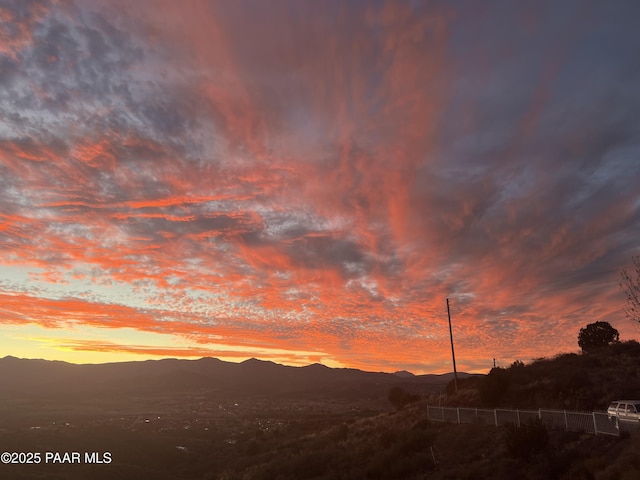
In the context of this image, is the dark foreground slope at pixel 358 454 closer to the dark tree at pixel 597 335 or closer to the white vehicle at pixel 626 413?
the white vehicle at pixel 626 413

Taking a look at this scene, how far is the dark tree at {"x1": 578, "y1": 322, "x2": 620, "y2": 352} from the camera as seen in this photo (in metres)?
58.3

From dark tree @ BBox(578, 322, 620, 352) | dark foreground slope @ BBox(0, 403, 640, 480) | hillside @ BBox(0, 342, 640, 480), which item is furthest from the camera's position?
dark tree @ BBox(578, 322, 620, 352)

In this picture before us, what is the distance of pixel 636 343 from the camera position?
156ft

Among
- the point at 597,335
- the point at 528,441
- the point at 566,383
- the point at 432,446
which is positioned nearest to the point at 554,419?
the point at 528,441

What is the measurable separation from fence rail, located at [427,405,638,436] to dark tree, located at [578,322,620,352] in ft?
109

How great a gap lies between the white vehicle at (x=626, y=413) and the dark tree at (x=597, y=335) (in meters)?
40.0

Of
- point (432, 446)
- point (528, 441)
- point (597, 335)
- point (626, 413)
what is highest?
point (597, 335)

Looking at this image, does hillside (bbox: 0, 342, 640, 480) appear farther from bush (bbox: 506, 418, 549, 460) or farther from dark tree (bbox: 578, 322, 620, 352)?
dark tree (bbox: 578, 322, 620, 352)

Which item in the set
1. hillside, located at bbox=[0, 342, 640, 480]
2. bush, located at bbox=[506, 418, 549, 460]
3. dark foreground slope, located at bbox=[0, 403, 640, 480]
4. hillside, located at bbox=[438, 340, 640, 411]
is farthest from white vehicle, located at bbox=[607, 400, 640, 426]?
hillside, located at bbox=[438, 340, 640, 411]

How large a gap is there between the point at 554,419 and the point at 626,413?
4417mm

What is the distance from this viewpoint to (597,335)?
59156 millimetres

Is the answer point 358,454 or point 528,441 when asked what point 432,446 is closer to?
point 358,454

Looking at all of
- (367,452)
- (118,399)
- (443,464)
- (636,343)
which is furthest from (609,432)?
(118,399)

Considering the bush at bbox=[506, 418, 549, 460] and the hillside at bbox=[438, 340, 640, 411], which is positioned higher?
the hillside at bbox=[438, 340, 640, 411]
